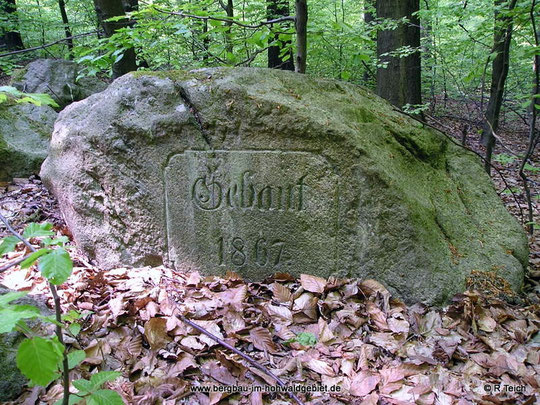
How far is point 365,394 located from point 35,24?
13.5m

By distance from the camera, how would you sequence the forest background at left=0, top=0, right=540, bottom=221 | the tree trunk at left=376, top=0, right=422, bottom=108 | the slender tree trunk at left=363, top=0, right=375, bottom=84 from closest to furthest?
the forest background at left=0, top=0, right=540, bottom=221 < the tree trunk at left=376, top=0, right=422, bottom=108 < the slender tree trunk at left=363, top=0, right=375, bottom=84

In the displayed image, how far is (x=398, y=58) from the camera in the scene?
18.7 feet

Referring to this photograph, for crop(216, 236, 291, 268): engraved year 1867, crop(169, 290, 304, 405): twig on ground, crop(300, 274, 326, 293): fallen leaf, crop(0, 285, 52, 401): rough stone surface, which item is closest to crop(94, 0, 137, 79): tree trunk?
crop(216, 236, 291, 268): engraved year 1867

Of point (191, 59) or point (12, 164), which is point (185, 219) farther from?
point (191, 59)

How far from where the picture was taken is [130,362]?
216 cm

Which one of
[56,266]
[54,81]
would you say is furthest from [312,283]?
[54,81]

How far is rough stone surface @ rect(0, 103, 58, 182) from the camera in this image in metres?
4.85

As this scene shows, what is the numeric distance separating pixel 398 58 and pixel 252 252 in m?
4.08

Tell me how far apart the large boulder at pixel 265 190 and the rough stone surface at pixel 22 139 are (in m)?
2.07

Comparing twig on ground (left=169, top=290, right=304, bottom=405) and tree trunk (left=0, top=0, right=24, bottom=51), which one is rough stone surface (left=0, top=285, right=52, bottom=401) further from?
tree trunk (left=0, top=0, right=24, bottom=51)

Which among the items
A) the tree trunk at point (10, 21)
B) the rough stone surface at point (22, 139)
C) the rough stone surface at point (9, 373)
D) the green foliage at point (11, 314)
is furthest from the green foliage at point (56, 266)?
the tree trunk at point (10, 21)

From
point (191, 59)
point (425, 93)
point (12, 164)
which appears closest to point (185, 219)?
point (12, 164)

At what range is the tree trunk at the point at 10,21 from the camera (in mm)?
10594

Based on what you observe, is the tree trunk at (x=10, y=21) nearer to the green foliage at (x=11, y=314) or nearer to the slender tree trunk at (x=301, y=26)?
the slender tree trunk at (x=301, y=26)
